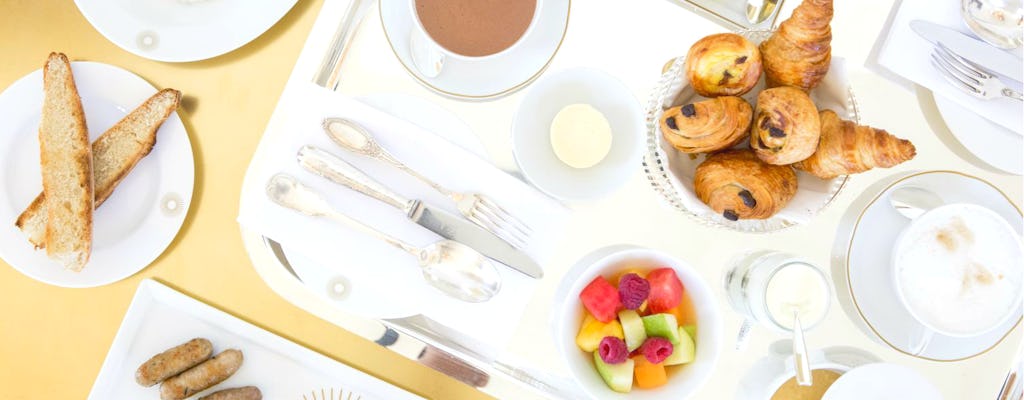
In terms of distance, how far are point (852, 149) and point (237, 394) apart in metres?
0.91

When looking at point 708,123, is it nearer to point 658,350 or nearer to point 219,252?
point 658,350

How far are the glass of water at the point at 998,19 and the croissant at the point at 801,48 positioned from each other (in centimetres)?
33

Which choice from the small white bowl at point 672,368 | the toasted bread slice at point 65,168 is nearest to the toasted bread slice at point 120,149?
the toasted bread slice at point 65,168

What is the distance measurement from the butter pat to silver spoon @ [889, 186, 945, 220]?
1.33ft

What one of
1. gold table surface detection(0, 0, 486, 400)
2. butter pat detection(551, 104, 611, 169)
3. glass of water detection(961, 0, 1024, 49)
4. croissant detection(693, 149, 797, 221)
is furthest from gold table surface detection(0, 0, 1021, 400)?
glass of water detection(961, 0, 1024, 49)

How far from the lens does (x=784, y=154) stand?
73 cm

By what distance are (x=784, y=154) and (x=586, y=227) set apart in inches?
13.1

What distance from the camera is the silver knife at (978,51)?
2.95 ft

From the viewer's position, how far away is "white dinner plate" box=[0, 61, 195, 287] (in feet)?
3.29

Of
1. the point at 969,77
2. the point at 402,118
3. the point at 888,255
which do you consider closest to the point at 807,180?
the point at 888,255

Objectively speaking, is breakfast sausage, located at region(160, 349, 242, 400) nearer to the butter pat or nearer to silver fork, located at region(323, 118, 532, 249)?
silver fork, located at region(323, 118, 532, 249)

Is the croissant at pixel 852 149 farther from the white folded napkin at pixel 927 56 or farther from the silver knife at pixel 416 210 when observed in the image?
the silver knife at pixel 416 210

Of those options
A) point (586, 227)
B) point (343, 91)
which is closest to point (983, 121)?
point (586, 227)

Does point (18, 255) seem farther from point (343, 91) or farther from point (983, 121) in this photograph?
point (983, 121)
